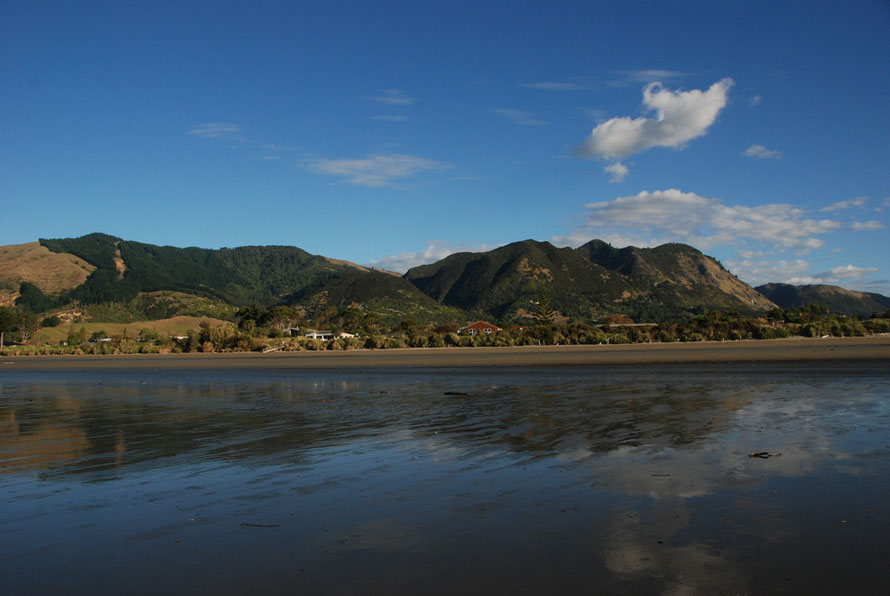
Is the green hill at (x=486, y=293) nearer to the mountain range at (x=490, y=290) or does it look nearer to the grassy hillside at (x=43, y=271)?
the mountain range at (x=490, y=290)

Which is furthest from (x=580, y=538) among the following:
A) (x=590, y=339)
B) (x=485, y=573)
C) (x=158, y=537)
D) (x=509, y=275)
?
A: (x=509, y=275)

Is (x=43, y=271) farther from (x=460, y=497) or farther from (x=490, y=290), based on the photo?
(x=460, y=497)

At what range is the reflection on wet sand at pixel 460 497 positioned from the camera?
16.2ft

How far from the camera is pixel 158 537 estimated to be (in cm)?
600

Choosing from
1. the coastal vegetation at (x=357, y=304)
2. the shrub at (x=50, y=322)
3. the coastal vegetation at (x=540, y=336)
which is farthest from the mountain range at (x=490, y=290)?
the coastal vegetation at (x=540, y=336)

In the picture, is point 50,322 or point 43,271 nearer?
point 50,322

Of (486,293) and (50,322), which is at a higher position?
(486,293)

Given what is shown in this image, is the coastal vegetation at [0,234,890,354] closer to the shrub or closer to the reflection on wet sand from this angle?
the shrub

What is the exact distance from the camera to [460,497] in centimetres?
720

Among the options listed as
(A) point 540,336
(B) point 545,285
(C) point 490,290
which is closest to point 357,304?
(C) point 490,290

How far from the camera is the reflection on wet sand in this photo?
4.95m

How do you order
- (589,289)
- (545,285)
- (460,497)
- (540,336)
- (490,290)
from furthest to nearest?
(490,290)
(589,289)
(545,285)
(540,336)
(460,497)

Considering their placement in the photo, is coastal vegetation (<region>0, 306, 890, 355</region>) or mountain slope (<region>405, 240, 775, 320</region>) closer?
coastal vegetation (<region>0, 306, 890, 355</region>)

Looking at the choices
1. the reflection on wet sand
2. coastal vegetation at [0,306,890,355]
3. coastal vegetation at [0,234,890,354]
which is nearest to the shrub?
coastal vegetation at [0,234,890,354]
